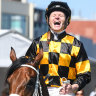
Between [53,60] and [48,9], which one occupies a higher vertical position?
[48,9]

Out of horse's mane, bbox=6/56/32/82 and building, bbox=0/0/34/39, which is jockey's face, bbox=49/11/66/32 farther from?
building, bbox=0/0/34/39

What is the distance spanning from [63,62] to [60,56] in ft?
0.24

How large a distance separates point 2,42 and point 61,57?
17.2 ft

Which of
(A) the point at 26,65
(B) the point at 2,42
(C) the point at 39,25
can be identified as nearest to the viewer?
(A) the point at 26,65

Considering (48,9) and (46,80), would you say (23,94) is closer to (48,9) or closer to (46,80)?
(46,80)

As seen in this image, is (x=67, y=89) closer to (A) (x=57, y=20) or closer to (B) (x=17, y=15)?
(A) (x=57, y=20)

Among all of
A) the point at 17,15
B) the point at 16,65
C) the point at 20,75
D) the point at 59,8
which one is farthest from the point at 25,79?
the point at 17,15

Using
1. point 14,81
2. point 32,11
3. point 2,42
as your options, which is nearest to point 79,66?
point 14,81

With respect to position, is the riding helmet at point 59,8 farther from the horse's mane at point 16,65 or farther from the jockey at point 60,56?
the horse's mane at point 16,65

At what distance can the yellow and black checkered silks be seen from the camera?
12.5ft

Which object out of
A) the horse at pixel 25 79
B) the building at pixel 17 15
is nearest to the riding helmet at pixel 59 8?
the horse at pixel 25 79

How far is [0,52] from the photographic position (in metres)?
8.92

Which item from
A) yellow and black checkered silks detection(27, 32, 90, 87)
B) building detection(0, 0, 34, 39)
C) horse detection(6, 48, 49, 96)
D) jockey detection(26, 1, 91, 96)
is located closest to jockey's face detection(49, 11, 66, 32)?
jockey detection(26, 1, 91, 96)

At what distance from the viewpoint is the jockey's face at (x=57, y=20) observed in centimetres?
386
